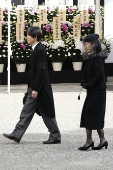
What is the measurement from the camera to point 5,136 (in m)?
11.7

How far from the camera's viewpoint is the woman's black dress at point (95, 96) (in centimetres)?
1096

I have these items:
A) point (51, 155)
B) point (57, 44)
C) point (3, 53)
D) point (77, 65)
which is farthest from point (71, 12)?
point (51, 155)

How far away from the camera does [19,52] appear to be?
24.3 meters

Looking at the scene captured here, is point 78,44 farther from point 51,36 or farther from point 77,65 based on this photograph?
point 51,36

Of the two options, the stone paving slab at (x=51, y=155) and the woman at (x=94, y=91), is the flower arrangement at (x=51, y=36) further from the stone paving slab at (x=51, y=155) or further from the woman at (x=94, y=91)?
the woman at (x=94, y=91)

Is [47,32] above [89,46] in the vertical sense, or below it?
below

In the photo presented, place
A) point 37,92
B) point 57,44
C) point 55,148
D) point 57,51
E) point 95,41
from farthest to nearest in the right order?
1. point 57,51
2. point 57,44
3. point 37,92
4. point 55,148
5. point 95,41

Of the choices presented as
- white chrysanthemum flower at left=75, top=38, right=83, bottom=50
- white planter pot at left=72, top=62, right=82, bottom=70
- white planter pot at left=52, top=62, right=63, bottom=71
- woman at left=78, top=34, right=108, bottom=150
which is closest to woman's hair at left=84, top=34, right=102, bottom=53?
woman at left=78, top=34, right=108, bottom=150

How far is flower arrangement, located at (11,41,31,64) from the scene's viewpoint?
24266 mm

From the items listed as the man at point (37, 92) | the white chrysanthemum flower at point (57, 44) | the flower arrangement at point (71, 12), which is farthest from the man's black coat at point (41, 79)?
the flower arrangement at point (71, 12)

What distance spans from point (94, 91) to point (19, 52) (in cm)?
1342

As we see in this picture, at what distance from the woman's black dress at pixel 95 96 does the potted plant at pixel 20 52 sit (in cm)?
1326

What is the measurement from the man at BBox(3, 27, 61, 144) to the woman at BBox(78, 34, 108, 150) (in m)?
0.71

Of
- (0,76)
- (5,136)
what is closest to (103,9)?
(0,76)
